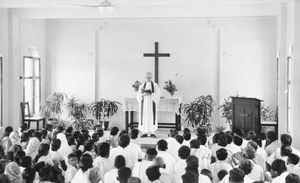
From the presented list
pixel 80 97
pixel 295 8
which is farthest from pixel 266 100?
pixel 80 97

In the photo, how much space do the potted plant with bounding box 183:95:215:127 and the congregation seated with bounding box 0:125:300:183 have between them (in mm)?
5515

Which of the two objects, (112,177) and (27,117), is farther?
(27,117)

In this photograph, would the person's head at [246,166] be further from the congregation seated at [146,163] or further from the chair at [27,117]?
the chair at [27,117]

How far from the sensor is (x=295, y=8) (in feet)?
31.6

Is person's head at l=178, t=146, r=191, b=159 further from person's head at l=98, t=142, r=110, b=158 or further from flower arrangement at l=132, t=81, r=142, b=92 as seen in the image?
flower arrangement at l=132, t=81, r=142, b=92

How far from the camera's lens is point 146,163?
19.2 ft

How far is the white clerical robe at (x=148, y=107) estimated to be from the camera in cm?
1260

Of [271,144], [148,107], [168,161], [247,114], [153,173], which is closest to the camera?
[153,173]

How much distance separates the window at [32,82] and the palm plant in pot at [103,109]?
212 centimetres

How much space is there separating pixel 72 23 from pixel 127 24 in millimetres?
2024

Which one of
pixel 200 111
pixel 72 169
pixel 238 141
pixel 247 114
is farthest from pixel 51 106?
pixel 72 169

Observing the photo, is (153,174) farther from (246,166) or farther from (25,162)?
(25,162)

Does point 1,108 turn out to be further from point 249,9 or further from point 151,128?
point 249,9

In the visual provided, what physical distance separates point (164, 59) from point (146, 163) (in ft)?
31.8
